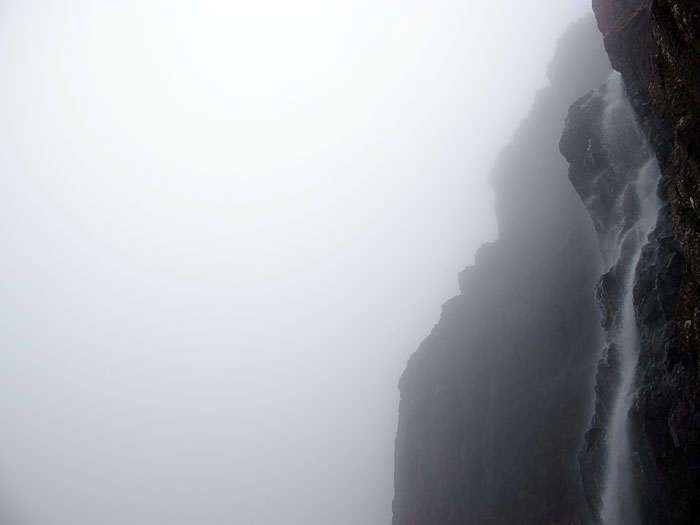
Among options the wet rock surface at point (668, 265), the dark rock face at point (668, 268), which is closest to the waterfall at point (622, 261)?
the dark rock face at point (668, 268)

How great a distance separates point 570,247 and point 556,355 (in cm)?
1091

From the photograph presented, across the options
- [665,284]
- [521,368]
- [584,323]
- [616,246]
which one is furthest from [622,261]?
[521,368]

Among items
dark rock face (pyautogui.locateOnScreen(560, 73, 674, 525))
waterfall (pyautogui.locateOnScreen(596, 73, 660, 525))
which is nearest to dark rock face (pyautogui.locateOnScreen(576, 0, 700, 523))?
dark rock face (pyautogui.locateOnScreen(560, 73, 674, 525))

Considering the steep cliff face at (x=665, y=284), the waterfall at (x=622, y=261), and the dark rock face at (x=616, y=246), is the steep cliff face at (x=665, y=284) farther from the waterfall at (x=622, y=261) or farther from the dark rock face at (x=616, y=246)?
the waterfall at (x=622, y=261)

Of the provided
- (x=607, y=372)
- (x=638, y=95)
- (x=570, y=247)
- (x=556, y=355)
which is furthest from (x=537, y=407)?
(x=638, y=95)

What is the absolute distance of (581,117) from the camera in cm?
3331

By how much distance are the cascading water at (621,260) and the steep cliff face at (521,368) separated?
25.9 ft

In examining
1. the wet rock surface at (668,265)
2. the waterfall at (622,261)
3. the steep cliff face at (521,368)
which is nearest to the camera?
the wet rock surface at (668,265)

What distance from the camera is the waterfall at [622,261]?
81.7ft

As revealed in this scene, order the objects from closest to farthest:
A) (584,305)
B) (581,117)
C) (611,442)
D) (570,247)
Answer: (611,442)
(581,117)
(584,305)
(570,247)

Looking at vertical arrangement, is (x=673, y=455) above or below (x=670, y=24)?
below

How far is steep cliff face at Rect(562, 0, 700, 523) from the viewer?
14.9 meters

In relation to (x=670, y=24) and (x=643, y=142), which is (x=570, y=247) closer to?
(x=643, y=142)

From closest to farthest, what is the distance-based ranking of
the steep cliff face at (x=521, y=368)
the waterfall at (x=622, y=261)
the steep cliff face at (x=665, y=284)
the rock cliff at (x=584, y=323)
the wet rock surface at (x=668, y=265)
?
1. the wet rock surface at (x=668, y=265)
2. the steep cliff face at (x=665, y=284)
3. the rock cliff at (x=584, y=323)
4. the waterfall at (x=622, y=261)
5. the steep cliff face at (x=521, y=368)
